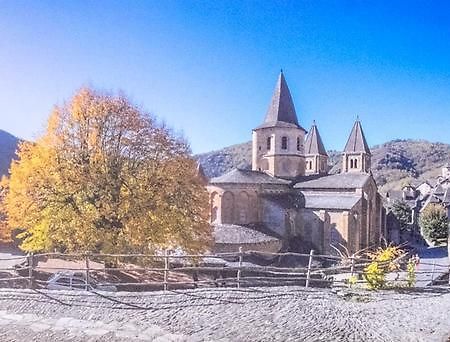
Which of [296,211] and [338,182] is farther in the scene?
[338,182]

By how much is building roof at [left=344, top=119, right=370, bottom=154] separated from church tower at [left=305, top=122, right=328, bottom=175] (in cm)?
438

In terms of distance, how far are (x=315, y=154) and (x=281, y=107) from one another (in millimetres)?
14071

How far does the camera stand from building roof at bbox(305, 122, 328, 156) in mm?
58562

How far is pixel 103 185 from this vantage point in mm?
18953

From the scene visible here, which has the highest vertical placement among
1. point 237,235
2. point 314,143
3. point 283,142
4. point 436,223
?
point 314,143

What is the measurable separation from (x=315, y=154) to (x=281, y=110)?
46.1 ft

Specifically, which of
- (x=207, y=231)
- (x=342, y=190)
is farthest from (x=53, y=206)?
(x=342, y=190)

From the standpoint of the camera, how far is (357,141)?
178 feet

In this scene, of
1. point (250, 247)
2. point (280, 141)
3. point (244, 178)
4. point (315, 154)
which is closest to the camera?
point (250, 247)

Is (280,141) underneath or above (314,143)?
underneath

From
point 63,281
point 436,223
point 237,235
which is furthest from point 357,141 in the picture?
point 63,281

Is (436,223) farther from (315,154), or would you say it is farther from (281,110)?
(281,110)

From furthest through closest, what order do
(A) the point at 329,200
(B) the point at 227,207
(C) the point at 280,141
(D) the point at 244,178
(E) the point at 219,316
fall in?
(C) the point at 280,141
(A) the point at 329,200
(D) the point at 244,178
(B) the point at 227,207
(E) the point at 219,316

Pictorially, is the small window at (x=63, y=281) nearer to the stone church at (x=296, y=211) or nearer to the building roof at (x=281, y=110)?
the stone church at (x=296, y=211)
